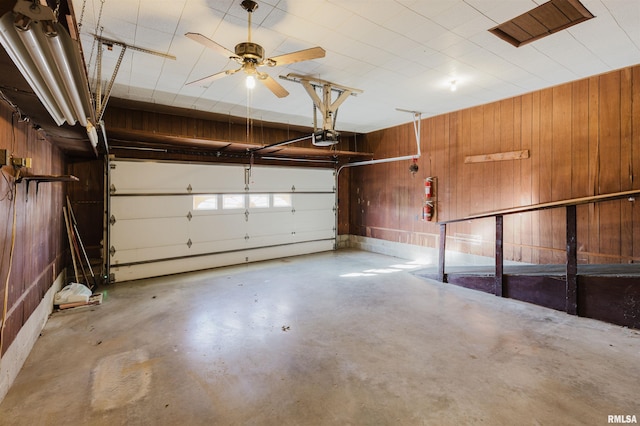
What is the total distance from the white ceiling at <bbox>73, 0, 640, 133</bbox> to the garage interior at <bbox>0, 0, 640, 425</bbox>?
3 centimetres

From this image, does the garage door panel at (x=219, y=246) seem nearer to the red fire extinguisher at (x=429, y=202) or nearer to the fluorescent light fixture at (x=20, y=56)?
the red fire extinguisher at (x=429, y=202)

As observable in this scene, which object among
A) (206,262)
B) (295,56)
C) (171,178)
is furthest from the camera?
(206,262)

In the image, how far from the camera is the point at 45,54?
55.1 inches

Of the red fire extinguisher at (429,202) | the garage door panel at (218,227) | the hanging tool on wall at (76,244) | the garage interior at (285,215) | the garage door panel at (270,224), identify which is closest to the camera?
the garage interior at (285,215)

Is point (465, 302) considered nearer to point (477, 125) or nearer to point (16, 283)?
point (477, 125)

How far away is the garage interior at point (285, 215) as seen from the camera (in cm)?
223

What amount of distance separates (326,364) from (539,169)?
171 inches

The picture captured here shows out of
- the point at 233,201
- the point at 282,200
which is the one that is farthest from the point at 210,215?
the point at 282,200

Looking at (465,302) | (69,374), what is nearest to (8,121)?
(69,374)

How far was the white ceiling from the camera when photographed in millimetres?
2572

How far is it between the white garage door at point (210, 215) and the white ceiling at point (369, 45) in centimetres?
150

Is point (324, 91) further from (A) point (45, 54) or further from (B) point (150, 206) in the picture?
(B) point (150, 206)

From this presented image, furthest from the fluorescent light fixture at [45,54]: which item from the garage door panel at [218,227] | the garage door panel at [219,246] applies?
the garage door panel at [219,246]

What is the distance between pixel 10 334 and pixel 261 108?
442 centimetres
